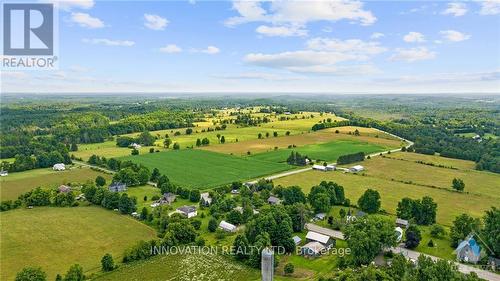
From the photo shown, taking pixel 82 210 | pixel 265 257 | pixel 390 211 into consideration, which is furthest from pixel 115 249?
pixel 390 211

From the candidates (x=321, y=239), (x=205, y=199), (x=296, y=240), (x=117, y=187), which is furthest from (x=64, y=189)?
(x=321, y=239)

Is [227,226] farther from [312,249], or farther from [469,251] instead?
[469,251]

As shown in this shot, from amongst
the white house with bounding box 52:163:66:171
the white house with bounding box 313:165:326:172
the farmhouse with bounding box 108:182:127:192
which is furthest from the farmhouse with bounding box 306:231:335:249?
the white house with bounding box 52:163:66:171

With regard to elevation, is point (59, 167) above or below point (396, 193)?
below

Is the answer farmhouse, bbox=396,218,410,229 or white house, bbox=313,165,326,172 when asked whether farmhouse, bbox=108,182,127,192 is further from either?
farmhouse, bbox=396,218,410,229

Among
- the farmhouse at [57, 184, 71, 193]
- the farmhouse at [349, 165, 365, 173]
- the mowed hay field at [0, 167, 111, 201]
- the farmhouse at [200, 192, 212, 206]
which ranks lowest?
the mowed hay field at [0, 167, 111, 201]

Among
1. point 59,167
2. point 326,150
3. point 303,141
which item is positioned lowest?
point 59,167
